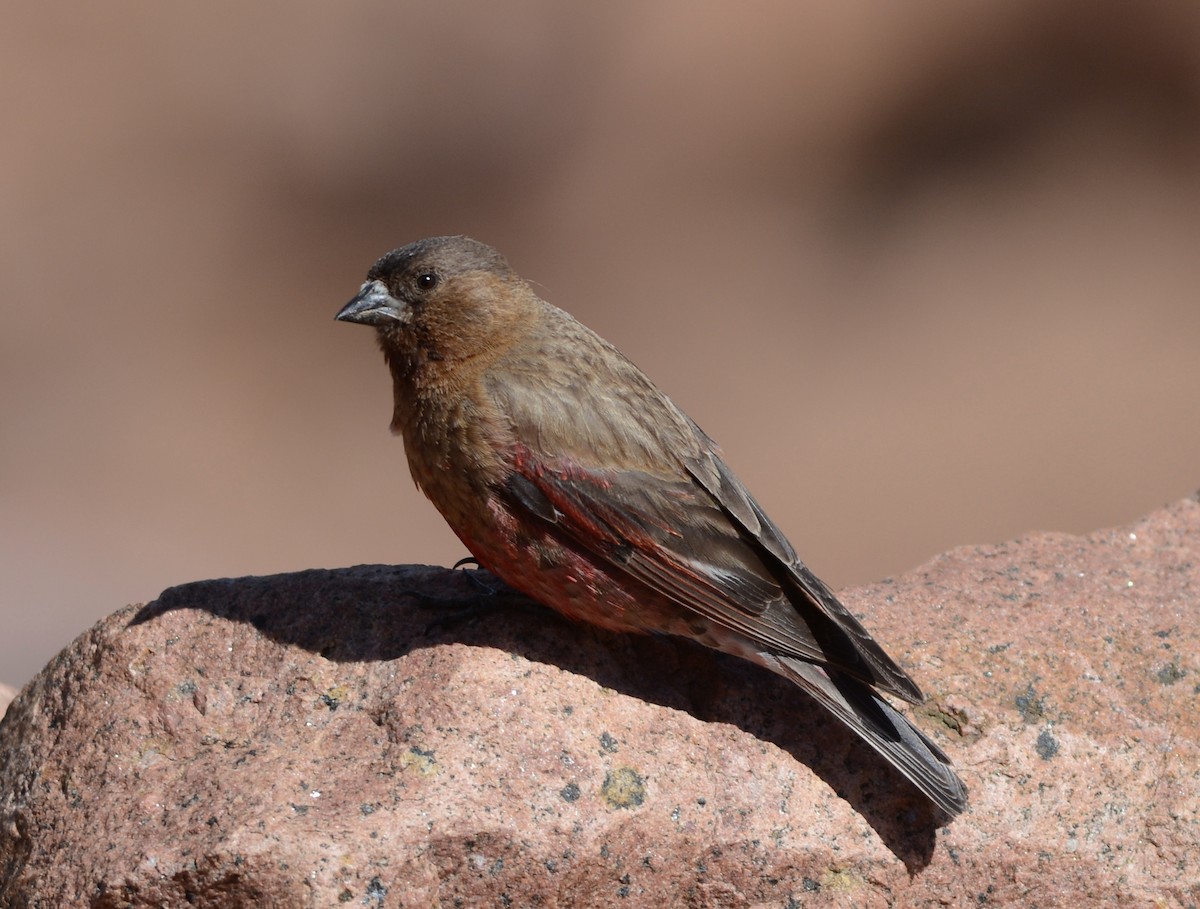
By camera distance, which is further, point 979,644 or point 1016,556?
point 1016,556

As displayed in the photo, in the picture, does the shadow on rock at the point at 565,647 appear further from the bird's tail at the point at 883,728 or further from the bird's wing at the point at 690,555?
the bird's wing at the point at 690,555

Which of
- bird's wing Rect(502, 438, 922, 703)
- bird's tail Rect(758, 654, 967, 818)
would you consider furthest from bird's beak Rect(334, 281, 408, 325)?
bird's tail Rect(758, 654, 967, 818)

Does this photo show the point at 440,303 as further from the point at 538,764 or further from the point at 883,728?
the point at 883,728

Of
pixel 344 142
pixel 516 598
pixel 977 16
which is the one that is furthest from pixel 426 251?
pixel 977 16

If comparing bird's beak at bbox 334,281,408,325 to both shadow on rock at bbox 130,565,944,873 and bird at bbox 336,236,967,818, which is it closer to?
bird at bbox 336,236,967,818

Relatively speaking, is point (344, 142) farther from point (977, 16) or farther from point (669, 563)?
point (669, 563)
